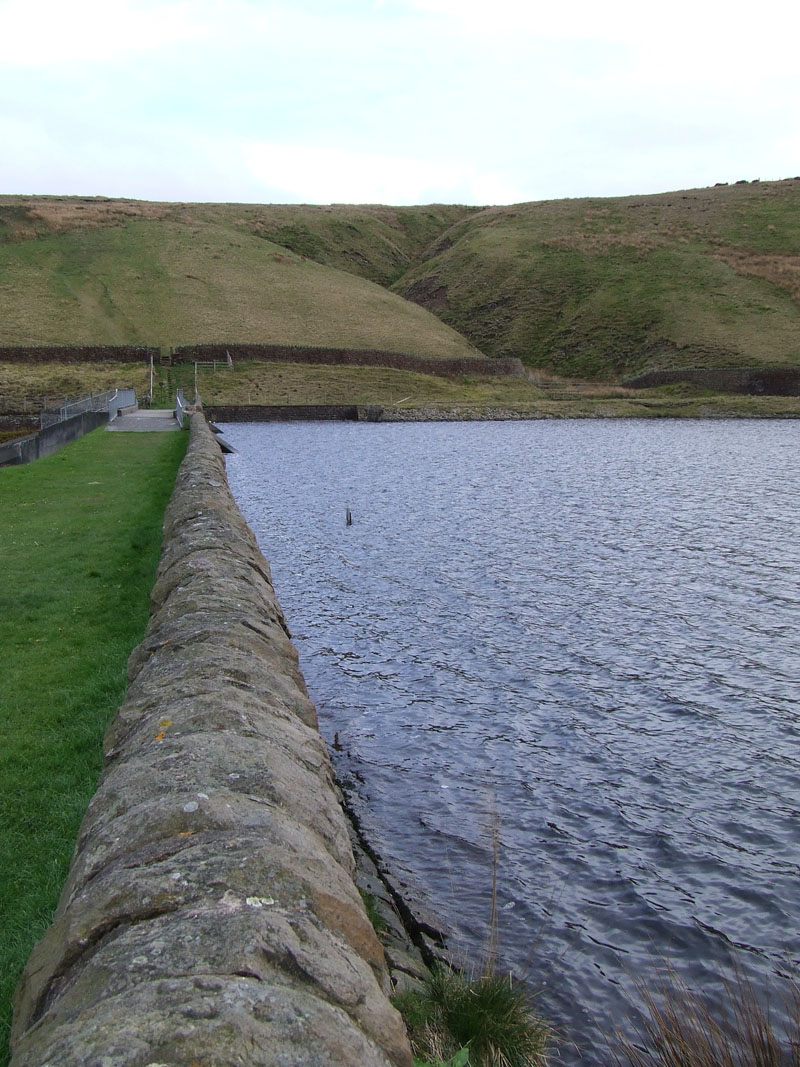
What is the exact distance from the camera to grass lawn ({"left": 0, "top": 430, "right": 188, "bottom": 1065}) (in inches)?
230

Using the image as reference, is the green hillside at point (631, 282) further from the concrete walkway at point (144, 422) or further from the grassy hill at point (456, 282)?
the concrete walkway at point (144, 422)

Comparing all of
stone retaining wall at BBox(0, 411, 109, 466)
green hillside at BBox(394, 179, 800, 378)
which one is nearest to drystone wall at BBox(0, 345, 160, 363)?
stone retaining wall at BBox(0, 411, 109, 466)

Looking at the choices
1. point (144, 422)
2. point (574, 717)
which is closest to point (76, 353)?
point (144, 422)

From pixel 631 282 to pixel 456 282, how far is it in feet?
80.5

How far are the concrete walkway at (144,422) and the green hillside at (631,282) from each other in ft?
181

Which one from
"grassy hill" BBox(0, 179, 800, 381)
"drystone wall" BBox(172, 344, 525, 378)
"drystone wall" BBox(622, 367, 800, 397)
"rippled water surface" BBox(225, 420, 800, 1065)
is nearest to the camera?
"rippled water surface" BBox(225, 420, 800, 1065)

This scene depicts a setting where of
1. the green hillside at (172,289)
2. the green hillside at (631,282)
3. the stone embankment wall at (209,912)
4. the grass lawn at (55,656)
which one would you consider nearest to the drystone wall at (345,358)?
the green hillside at (172,289)

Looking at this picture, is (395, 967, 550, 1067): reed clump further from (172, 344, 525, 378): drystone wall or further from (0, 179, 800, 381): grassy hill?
(0, 179, 800, 381): grassy hill

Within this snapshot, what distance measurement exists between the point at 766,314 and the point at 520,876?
318ft

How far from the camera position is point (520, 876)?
313 inches

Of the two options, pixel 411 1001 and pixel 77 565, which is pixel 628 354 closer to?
pixel 77 565

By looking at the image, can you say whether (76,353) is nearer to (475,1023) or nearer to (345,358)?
(345,358)

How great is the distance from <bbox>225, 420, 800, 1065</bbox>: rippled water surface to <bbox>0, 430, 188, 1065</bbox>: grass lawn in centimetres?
283

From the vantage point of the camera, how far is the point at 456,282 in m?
121
